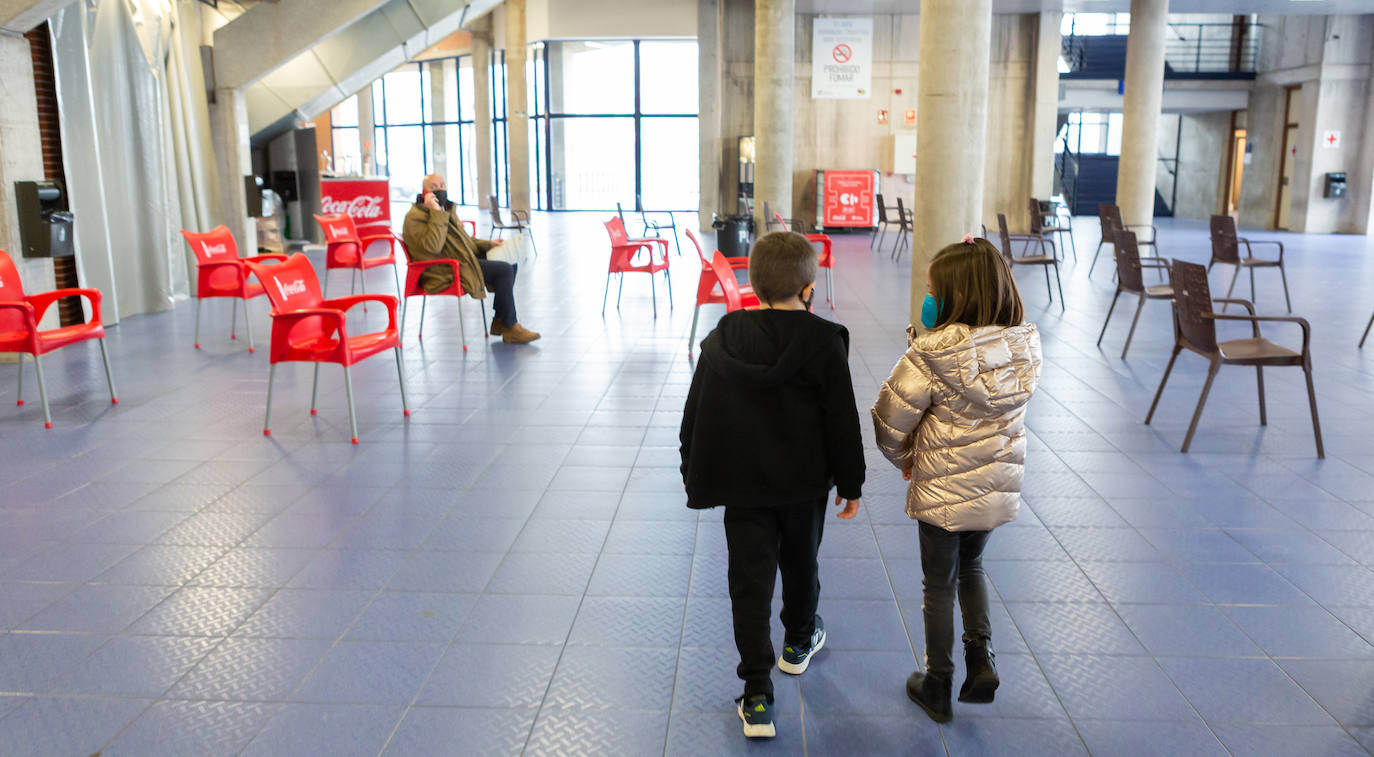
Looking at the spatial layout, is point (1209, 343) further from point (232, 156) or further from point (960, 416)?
point (232, 156)

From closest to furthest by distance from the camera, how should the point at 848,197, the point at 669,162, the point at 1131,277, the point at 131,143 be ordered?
the point at 1131,277 < the point at 131,143 < the point at 848,197 < the point at 669,162

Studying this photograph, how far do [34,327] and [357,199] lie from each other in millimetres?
10536

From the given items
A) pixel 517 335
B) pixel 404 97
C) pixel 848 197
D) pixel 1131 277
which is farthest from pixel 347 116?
pixel 1131 277

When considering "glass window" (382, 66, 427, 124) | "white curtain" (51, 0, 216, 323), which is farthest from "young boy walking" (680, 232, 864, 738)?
"glass window" (382, 66, 427, 124)

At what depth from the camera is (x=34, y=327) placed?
5.14 meters

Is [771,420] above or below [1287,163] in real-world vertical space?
below

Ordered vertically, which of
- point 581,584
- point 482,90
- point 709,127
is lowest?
point 581,584

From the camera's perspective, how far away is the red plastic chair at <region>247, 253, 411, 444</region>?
194 inches

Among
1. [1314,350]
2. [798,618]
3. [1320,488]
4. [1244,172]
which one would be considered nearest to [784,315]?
[798,618]

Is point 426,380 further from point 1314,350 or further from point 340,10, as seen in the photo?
point 340,10

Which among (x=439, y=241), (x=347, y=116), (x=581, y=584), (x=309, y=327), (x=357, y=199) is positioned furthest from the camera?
(x=347, y=116)

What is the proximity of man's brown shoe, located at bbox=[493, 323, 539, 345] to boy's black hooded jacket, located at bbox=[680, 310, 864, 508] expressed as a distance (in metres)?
5.20

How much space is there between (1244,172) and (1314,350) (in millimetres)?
16598

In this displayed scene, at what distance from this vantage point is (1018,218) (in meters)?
19.2
